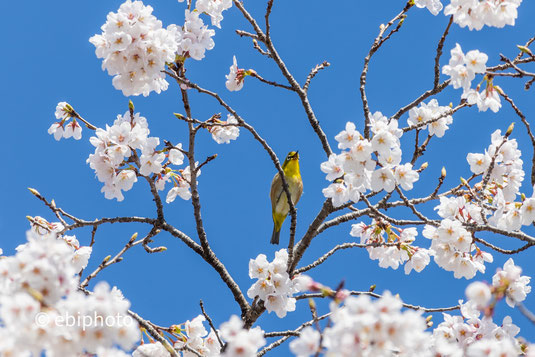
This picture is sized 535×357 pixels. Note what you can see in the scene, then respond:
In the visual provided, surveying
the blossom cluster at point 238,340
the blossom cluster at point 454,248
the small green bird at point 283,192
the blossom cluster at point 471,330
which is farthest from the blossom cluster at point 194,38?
the small green bird at point 283,192

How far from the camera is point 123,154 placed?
4.33m

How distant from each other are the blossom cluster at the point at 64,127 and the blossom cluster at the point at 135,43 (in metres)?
0.89

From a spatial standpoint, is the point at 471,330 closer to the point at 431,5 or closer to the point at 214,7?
the point at 431,5

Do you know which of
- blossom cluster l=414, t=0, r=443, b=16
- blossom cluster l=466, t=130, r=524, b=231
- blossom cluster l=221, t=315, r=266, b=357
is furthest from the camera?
blossom cluster l=414, t=0, r=443, b=16

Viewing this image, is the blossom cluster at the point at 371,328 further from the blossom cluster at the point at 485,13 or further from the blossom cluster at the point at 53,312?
the blossom cluster at the point at 485,13

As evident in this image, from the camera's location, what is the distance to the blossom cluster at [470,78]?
337 centimetres

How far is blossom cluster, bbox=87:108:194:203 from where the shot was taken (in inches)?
171

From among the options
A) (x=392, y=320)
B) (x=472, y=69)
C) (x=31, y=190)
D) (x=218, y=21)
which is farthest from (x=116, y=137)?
(x=392, y=320)

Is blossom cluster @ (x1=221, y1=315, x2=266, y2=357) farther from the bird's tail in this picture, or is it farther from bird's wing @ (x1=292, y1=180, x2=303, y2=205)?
bird's wing @ (x1=292, y1=180, x2=303, y2=205)

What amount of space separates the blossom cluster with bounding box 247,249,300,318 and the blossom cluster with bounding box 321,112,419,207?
82 cm

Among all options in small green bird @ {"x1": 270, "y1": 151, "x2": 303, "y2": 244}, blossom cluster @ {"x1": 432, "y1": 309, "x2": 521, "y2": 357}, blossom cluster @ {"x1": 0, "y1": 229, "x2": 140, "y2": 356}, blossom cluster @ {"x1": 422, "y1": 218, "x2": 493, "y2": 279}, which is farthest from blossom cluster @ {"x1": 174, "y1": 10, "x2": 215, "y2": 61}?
small green bird @ {"x1": 270, "y1": 151, "x2": 303, "y2": 244}

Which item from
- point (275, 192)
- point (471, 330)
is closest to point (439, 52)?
point (471, 330)

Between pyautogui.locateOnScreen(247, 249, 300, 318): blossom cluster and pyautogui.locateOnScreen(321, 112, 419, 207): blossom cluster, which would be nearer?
pyautogui.locateOnScreen(321, 112, 419, 207): blossom cluster

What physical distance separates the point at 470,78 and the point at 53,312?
8.48 feet
